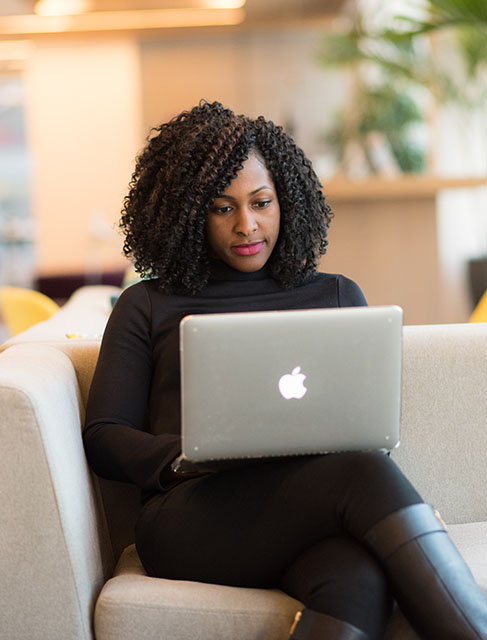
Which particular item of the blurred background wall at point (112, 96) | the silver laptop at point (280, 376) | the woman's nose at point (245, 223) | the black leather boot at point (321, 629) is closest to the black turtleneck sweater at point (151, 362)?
the woman's nose at point (245, 223)

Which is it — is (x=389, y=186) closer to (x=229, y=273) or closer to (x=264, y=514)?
(x=229, y=273)

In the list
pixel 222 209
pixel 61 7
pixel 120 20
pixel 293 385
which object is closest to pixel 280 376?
pixel 293 385

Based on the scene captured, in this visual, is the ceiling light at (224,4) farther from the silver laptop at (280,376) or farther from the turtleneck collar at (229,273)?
the silver laptop at (280,376)

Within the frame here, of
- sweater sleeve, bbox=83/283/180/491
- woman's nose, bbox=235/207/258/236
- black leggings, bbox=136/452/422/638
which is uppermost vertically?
woman's nose, bbox=235/207/258/236

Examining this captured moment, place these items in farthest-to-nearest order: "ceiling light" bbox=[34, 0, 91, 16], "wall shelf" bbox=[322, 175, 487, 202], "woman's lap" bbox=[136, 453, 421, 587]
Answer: "ceiling light" bbox=[34, 0, 91, 16] → "wall shelf" bbox=[322, 175, 487, 202] → "woman's lap" bbox=[136, 453, 421, 587]

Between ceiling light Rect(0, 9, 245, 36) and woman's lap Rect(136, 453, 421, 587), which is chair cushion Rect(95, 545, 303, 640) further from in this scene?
ceiling light Rect(0, 9, 245, 36)

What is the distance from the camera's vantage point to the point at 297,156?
199cm

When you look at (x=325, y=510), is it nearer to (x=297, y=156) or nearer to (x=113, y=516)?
(x=113, y=516)

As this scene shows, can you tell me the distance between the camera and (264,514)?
1.53 metres

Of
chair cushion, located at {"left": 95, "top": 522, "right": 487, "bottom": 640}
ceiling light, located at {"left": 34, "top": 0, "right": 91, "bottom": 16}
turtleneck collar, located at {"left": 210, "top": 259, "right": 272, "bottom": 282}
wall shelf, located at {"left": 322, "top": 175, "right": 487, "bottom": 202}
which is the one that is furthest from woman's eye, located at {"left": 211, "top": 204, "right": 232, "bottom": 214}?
ceiling light, located at {"left": 34, "top": 0, "right": 91, "bottom": 16}

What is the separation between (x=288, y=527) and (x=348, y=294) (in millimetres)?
597

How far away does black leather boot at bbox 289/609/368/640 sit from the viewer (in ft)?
4.36

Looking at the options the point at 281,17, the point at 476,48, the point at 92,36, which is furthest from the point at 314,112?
the point at 476,48

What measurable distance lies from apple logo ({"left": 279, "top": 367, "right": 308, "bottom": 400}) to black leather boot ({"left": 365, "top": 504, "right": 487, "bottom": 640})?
0.79 feet
